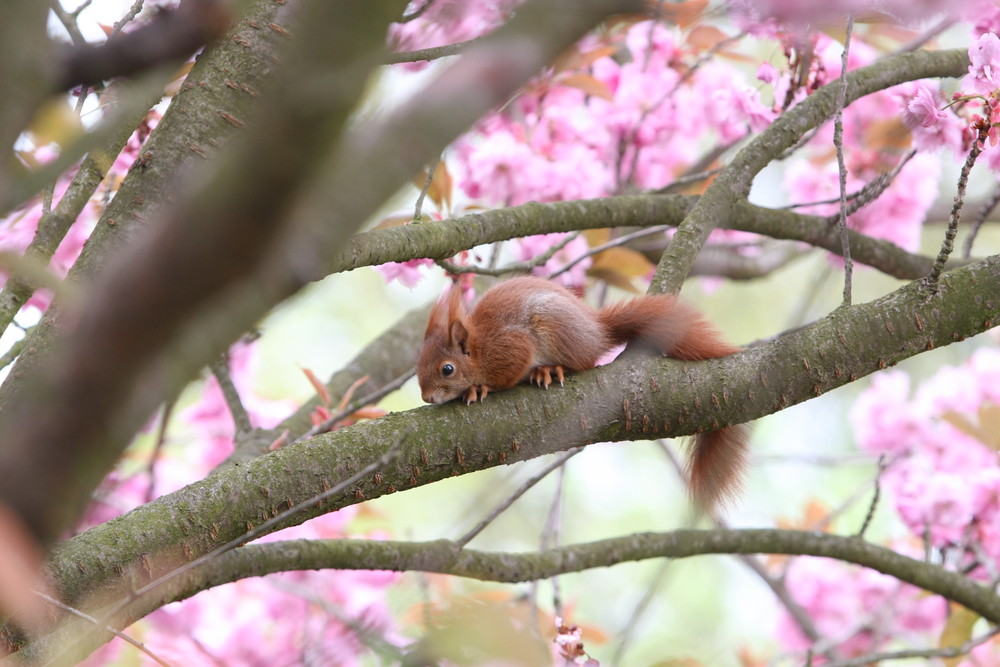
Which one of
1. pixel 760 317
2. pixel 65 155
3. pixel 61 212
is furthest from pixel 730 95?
pixel 760 317

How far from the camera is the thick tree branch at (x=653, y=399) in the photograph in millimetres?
1450

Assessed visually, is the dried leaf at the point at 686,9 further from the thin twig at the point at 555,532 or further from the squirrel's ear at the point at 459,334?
the thin twig at the point at 555,532

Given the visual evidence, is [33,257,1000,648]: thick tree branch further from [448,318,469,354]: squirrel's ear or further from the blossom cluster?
the blossom cluster

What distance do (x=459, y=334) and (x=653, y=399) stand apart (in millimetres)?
848

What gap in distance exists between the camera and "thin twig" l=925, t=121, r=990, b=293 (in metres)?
1.47

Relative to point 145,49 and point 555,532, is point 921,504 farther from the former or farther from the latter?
point 145,49

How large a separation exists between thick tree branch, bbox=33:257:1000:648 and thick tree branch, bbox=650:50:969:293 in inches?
13.5

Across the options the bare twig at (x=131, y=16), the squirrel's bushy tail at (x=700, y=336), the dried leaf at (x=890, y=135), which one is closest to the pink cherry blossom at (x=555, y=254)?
the squirrel's bushy tail at (x=700, y=336)

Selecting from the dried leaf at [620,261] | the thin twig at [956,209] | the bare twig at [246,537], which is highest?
the dried leaf at [620,261]

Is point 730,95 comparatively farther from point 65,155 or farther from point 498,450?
point 65,155

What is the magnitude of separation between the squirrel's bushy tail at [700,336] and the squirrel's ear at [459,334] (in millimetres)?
353

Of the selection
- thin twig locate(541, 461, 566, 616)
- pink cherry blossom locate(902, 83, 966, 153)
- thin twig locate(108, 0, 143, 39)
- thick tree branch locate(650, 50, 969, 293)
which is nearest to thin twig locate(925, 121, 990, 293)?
pink cherry blossom locate(902, 83, 966, 153)

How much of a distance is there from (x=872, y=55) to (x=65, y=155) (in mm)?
3116

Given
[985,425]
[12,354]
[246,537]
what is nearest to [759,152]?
[985,425]
